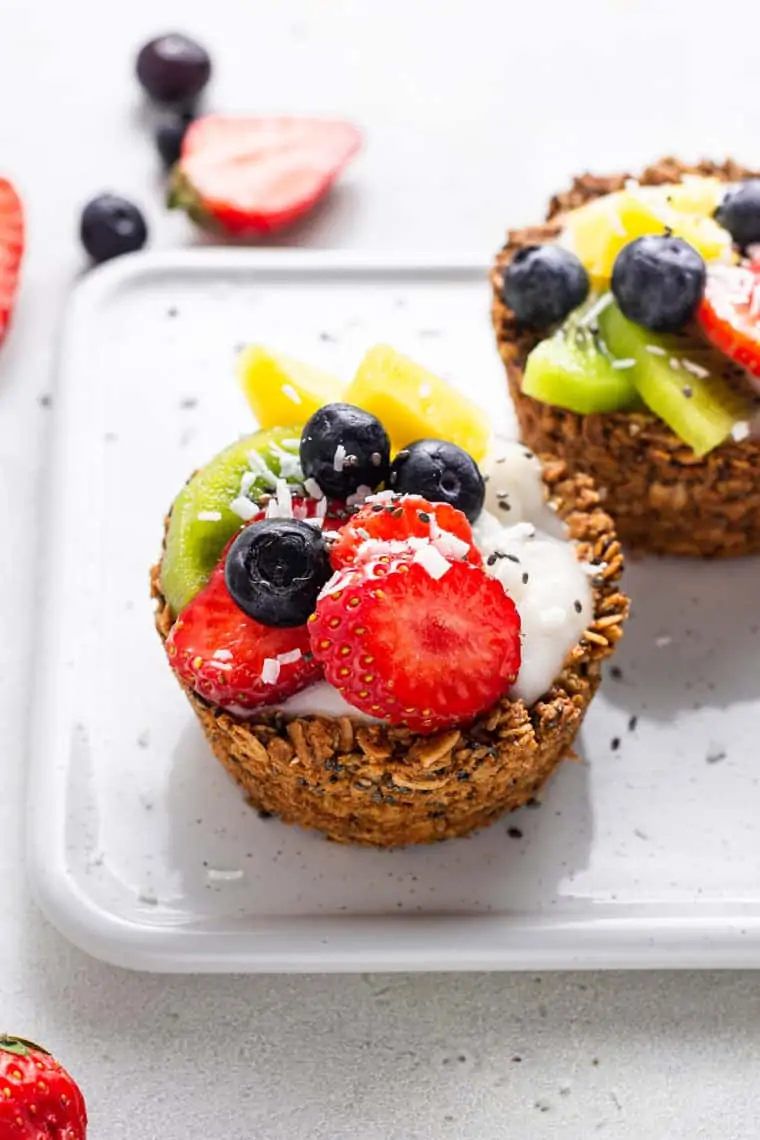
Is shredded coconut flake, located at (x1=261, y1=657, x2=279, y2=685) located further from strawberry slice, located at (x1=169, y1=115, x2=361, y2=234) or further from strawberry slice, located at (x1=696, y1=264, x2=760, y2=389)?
strawberry slice, located at (x1=169, y1=115, x2=361, y2=234)

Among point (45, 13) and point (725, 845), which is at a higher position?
point (45, 13)

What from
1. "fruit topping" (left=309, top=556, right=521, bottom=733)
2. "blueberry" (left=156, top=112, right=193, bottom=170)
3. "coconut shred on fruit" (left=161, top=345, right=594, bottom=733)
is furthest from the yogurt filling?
"blueberry" (left=156, top=112, right=193, bottom=170)

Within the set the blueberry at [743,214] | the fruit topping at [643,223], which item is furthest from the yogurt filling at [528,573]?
the blueberry at [743,214]

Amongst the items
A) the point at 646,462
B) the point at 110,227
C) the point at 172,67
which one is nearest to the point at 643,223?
the point at 646,462

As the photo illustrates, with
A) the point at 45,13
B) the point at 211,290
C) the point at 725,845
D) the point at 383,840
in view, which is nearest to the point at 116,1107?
the point at 383,840

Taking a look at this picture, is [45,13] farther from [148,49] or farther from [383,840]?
[383,840]
